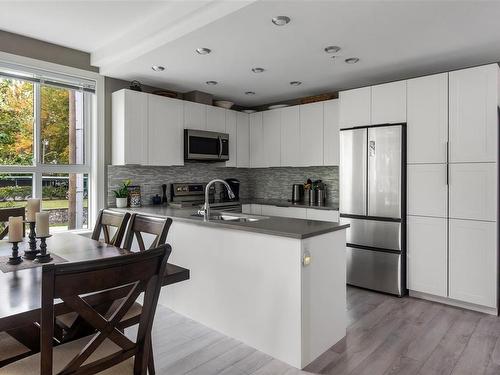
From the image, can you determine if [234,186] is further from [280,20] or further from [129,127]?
[280,20]

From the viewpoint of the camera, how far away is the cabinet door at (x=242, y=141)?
5000 mm

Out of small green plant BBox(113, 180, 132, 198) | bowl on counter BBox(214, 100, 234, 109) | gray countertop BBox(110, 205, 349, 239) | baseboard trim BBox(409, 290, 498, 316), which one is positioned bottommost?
baseboard trim BBox(409, 290, 498, 316)

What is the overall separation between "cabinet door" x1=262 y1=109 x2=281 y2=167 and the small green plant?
78.7 inches

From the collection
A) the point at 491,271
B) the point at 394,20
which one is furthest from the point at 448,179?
the point at 394,20

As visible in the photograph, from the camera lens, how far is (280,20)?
237 centimetres

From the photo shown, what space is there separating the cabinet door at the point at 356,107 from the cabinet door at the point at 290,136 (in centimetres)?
86

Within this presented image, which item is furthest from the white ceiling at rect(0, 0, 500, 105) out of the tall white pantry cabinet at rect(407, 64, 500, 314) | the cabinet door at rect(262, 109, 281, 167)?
the cabinet door at rect(262, 109, 281, 167)

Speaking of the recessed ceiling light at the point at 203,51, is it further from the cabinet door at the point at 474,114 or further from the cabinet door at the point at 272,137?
the cabinet door at the point at 474,114

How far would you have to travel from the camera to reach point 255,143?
5.12 metres

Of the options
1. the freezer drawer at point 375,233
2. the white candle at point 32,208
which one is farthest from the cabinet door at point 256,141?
the white candle at point 32,208

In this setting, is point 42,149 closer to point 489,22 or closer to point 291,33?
point 291,33

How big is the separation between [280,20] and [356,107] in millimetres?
1682

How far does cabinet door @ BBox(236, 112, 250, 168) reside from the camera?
5.00m

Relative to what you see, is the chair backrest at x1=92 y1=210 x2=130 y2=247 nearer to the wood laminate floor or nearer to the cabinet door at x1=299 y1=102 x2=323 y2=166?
the wood laminate floor
